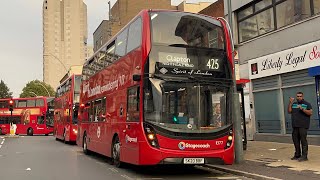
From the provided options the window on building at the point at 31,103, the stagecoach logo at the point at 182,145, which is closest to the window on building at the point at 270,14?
the stagecoach logo at the point at 182,145

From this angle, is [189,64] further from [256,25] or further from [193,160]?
[256,25]

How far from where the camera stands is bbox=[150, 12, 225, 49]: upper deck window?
990cm

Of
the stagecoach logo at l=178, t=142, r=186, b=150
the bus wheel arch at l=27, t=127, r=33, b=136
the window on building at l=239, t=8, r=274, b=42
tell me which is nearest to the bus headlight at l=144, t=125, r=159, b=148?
the stagecoach logo at l=178, t=142, r=186, b=150

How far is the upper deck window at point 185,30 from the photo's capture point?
9898 mm

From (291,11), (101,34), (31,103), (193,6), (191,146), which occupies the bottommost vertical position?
(191,146)

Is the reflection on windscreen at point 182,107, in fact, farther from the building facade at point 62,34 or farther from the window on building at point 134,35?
the building facade at point 62,34

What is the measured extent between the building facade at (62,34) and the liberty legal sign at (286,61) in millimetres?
102762

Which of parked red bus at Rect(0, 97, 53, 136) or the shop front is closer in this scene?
the shop front

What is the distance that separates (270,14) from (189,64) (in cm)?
1076

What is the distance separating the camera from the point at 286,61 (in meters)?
17.4

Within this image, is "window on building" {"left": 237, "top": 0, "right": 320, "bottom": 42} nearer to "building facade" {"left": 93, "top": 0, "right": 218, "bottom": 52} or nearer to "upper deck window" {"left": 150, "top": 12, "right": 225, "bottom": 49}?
"upper deck window" {"left": 150, "top": 12, "right": 225, "bottom": 49}

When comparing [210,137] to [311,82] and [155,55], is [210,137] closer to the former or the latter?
[155,55]

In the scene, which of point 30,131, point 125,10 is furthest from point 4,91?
point 30,131

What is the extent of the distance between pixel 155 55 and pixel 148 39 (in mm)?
434
